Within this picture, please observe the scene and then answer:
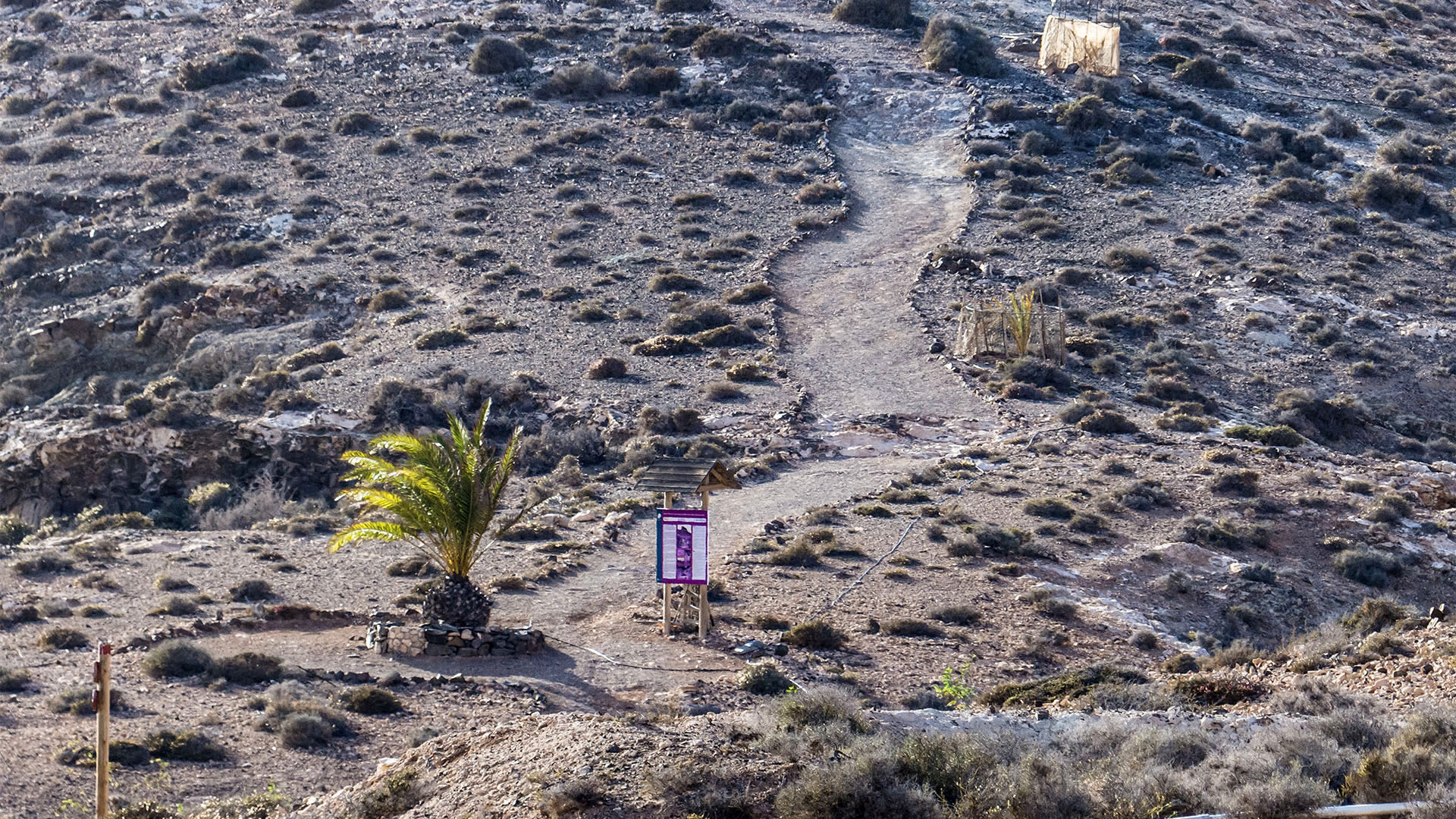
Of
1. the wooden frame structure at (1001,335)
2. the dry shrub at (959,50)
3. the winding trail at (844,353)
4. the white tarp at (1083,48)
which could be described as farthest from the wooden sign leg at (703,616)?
the white tarp at (1083,48)

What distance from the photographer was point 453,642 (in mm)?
15117

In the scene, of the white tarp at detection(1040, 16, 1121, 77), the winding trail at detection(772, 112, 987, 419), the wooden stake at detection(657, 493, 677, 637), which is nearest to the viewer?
the wooden stake at detection(657, 493, 677, 637)

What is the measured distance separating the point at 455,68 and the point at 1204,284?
1160 inches

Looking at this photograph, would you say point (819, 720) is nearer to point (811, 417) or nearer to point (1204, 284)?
point (811, 417)

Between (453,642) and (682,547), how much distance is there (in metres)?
2.79

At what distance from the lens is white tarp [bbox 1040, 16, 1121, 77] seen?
51.0 meters

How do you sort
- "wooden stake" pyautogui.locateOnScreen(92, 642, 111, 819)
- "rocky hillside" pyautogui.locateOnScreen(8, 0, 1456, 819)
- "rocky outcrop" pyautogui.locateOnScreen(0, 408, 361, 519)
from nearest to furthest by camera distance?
"wooden stake" pyautogui.locateOnScreen(92, 642, 111, 819) < "rocky hillside" pyautogui.locateOnScreen(8, 0, 1456, 819) < "rocky outcrop" pyautogui.locateOnScreen(0, 408, 361, 519)

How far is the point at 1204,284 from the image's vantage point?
35.2 m

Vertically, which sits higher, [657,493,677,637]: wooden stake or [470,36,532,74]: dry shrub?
[470,36,532,74]: dry shrub

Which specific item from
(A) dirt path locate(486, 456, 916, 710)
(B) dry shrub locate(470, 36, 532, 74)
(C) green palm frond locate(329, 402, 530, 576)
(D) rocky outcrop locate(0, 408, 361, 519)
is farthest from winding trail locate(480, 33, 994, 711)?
(B) dry shrub locate(470, 36, 532, 74)

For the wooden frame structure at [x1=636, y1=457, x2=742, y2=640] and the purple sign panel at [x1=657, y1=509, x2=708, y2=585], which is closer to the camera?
the purple sign panel at [x1=657, y1=509, x2=708, y2=585]

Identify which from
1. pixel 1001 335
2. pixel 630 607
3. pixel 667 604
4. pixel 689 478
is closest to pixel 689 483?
pixel 689 478

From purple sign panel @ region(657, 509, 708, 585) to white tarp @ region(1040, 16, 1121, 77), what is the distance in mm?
40755

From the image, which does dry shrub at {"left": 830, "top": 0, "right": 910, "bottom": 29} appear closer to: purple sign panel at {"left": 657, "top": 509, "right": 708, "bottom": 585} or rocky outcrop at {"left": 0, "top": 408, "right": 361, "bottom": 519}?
rocky outcrop at {"left": 0, "top": 408, "right": 361, "bottom": 519}
